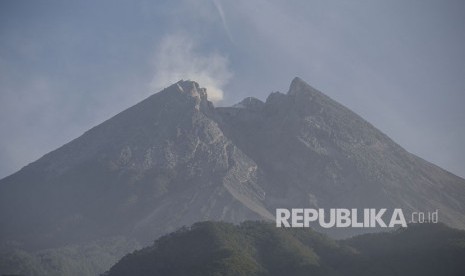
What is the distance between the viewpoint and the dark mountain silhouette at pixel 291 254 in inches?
3752

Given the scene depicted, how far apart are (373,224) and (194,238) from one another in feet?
284

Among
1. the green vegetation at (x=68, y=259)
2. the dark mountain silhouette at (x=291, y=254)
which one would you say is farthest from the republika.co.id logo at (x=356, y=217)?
the dark mountain silhouette at (x=291, y=254)

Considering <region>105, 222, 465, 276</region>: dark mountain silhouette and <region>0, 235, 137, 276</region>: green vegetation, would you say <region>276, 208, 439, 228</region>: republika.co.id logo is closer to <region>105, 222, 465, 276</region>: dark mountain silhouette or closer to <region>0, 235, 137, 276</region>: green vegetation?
<region>0, 235, 137, 276</region>: green vegetation

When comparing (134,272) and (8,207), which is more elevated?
(8,207)

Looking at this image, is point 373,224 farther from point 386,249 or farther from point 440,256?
point 440,256

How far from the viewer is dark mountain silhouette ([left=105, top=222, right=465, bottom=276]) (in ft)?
313

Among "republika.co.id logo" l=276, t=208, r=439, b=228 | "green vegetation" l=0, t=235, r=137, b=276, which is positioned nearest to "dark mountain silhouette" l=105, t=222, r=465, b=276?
"green vegetation" l=0, t=235, r=137, b=276

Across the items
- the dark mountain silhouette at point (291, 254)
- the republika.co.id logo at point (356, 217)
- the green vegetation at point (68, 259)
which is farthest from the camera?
the republika.co.id logo at point (356, 217)

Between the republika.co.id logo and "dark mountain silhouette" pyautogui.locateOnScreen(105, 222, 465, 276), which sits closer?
"dark mountain silhouette" pyautogui.locateOnScreen(105, 222, 465, 276)

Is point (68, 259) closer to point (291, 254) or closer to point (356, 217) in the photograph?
point (291, 254)

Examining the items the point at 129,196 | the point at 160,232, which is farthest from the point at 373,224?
the point at 129,196

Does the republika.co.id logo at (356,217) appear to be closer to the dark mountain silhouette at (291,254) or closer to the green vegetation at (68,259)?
the green vegetation at (68,259)

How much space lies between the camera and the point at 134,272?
102 metres

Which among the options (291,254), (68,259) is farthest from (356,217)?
(291,254)
